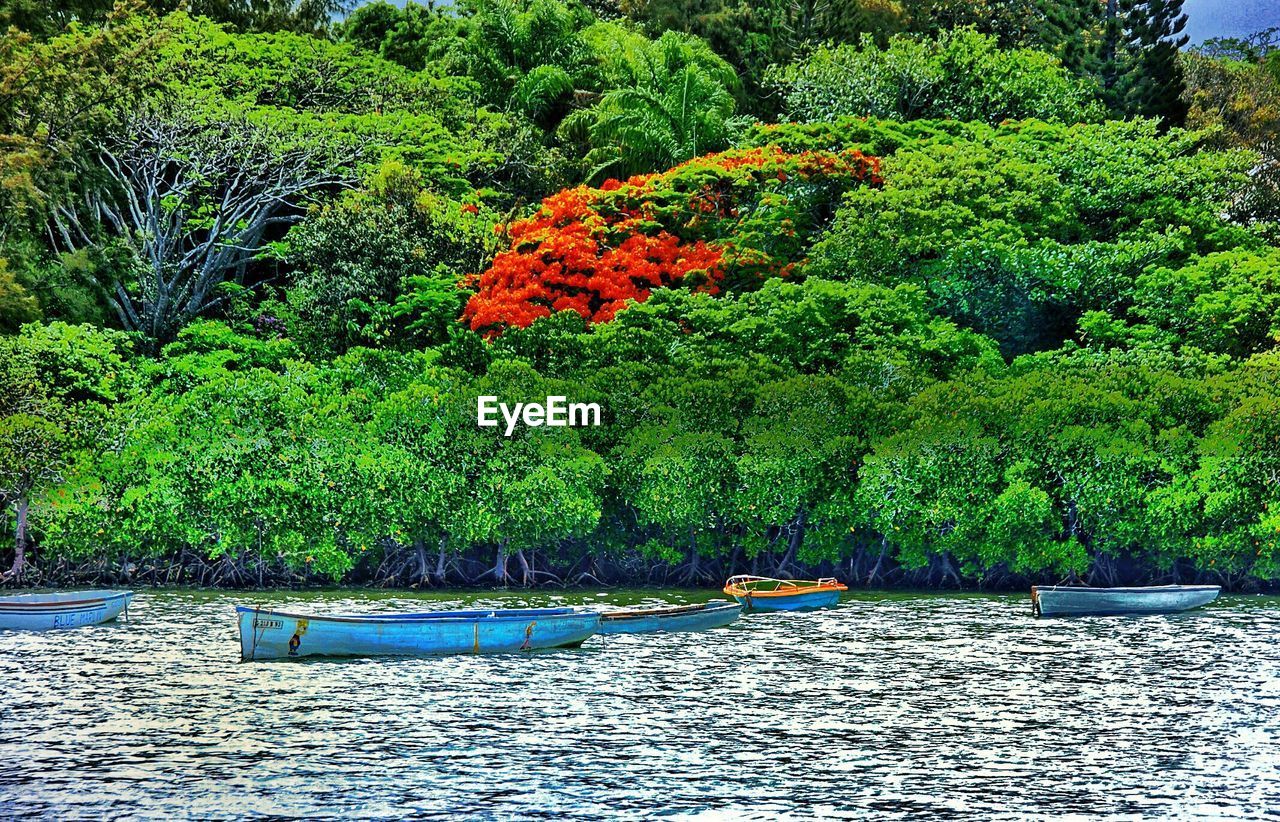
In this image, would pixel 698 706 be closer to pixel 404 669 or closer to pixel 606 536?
pixel 404 669

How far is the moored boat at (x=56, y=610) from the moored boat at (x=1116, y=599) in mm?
24831

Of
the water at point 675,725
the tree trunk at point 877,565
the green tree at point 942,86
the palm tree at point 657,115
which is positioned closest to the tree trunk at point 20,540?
the water at point 675,725

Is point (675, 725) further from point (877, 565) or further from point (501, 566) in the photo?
point (877, 565)

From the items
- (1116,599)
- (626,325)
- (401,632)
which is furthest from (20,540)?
(1116,599)

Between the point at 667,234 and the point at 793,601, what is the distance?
1651 cm

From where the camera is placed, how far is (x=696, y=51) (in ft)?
210

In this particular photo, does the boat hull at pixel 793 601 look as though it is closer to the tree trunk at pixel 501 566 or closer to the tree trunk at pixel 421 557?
the tree trunk at pixel 501 566

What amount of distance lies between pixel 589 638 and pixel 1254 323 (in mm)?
26473

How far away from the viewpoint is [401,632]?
32750 mm

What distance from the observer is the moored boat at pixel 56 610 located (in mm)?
35906

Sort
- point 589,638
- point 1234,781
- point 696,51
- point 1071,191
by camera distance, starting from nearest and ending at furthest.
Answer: point 1234,781 < point 589,638 < point 1071,191 < point 696,51

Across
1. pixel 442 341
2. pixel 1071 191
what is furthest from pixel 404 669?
pixel 1071 191
